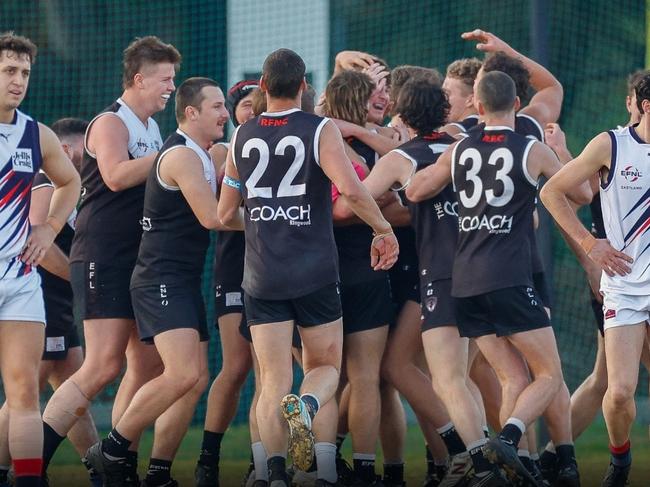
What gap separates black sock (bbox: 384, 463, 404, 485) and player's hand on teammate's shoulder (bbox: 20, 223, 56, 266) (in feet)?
8.25

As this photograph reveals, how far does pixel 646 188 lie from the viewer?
714 cm

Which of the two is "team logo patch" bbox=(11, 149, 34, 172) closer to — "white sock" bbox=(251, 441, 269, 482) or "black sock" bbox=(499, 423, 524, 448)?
"white sock" bbox=(251, 441, 269, 482)

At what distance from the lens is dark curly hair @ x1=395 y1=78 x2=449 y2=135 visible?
769cm

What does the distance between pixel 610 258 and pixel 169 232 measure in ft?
8.14

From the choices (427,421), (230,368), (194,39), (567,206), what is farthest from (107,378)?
(194,39)

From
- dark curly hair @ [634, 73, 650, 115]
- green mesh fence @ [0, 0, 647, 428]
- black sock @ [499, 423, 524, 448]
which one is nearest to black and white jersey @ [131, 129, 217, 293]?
black sock @ [499, 423, 524, 448]

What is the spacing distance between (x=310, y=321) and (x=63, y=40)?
706 centimetres

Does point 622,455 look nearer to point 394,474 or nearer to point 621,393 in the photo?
point 621,393

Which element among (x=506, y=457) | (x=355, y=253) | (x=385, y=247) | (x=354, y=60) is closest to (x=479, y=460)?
(x=506, y=457)


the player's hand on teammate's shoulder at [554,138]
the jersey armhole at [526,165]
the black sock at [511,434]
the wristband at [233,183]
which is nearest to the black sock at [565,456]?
the black sock at [511,434]

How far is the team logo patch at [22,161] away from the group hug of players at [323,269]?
0.01 meters

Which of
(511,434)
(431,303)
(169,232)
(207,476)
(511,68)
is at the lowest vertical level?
(207,476)

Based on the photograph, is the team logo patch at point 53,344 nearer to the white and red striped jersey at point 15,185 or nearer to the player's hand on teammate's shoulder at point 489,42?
the white and red striped jersey at point 15,185

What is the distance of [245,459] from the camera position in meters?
10.7
